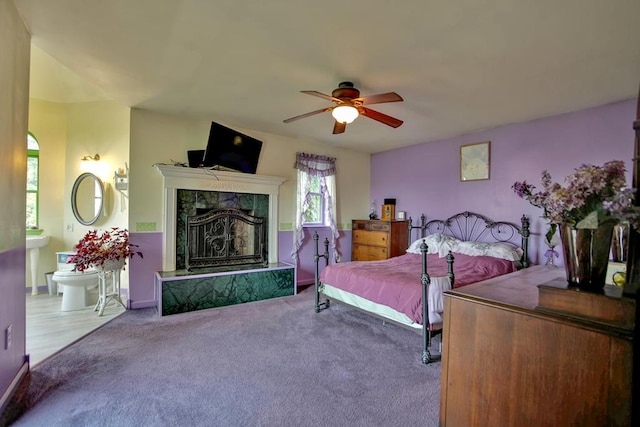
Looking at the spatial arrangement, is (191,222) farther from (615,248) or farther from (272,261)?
(615,248)

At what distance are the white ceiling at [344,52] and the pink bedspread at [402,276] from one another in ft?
6.35

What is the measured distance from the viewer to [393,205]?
5723 millimetres

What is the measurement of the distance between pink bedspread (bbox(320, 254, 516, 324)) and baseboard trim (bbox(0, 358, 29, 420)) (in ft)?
9.02

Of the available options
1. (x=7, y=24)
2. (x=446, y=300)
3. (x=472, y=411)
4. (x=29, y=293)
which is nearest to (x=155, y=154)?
(x=7, y=24)

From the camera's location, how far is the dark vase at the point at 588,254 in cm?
106

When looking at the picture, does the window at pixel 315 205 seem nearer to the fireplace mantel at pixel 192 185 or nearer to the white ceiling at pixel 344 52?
the fireplace mantel at pixel 192 185

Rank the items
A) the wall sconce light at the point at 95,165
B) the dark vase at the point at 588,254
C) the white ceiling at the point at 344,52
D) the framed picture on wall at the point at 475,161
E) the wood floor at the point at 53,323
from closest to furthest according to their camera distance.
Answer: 1. the dark vase at the point at 588,254
2. the white ceiling at the point at 344,52
3. the wood floor at the point at 53,323
4. the wall sconce light at the point at 95,165
5. the framed picture on wall at the point at 475,161

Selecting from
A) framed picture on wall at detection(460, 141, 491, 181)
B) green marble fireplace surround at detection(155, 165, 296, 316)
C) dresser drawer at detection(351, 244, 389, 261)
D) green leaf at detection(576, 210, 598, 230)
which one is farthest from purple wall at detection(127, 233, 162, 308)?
framed picture on wall at detection(460, 141, 491, 181)

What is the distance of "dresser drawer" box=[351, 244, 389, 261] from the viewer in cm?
526

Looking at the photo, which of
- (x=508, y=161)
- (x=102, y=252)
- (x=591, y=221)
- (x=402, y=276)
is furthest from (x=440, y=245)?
(x=102, y=252)

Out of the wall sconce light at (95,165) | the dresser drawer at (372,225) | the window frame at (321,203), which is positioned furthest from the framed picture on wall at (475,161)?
the wall sconce light at (95,165)

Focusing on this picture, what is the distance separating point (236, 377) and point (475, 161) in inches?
172

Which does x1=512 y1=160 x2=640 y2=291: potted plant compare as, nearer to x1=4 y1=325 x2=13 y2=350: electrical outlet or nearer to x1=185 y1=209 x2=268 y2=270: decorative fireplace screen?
x1=4 y1=325 x2=13 y2=350: electrical outlet

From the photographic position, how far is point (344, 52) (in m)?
2.46
